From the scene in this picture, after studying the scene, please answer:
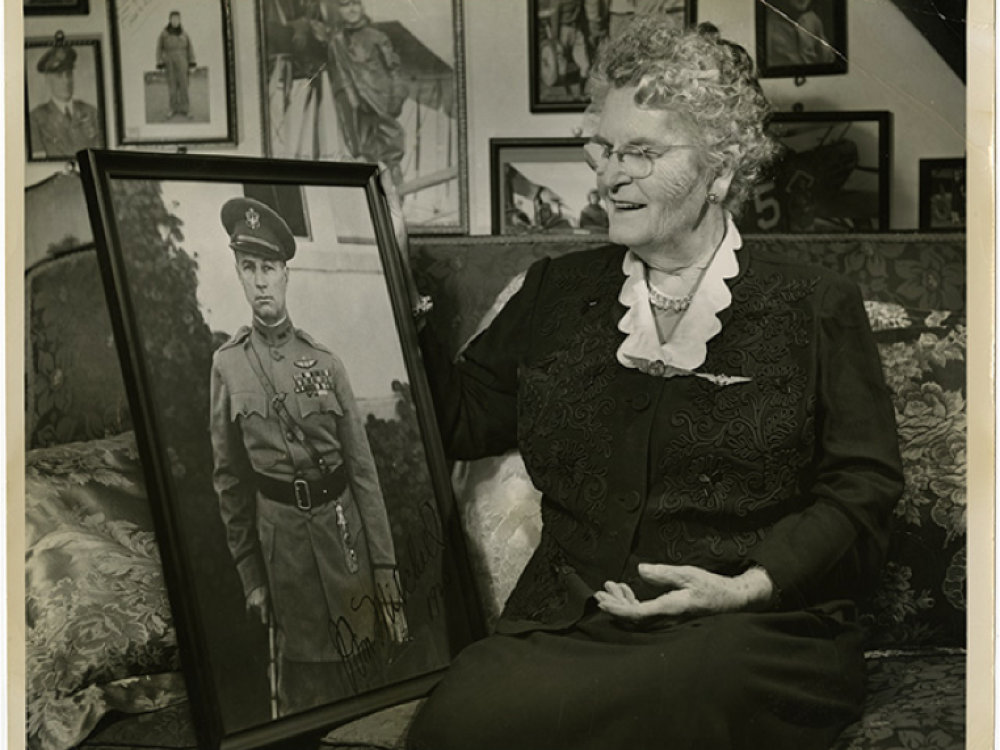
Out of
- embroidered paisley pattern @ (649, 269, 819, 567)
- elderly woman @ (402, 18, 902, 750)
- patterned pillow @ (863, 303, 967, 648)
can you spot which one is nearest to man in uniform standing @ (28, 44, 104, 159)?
elderly woman @ (402, 18, 902, 750)

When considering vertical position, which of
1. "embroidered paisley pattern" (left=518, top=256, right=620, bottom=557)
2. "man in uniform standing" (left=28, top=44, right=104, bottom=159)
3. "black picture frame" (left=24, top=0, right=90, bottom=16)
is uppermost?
"black picture frame" (left=24, top=0, right=90, bottom=16)

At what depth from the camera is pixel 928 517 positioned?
70.9 inches

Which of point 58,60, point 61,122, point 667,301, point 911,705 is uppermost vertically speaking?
point 58,60

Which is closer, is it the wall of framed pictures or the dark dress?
the dark dress

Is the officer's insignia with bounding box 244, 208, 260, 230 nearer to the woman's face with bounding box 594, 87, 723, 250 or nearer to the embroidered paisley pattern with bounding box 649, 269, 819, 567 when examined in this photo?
the woman's face with bounding box 594, 87, 723, 250

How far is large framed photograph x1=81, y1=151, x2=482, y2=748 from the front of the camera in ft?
5.72

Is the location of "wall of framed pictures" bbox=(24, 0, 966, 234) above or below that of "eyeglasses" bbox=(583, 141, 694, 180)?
above

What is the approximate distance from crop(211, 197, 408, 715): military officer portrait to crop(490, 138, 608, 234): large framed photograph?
37 centimetres

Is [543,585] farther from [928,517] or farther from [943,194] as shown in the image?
[943,194]

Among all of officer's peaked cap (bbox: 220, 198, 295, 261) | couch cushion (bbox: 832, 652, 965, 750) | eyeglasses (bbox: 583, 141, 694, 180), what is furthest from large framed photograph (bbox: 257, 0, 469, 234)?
couch cushion (bbox: 832, 652, 965, 750)

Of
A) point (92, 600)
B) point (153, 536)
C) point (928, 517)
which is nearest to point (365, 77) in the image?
point (153, 536)

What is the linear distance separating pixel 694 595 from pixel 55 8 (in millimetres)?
1400

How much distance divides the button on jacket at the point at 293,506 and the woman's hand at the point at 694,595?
403 millimetres

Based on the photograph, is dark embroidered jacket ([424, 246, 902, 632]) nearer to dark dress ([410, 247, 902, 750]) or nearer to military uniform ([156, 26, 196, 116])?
dark dress ([410, 247, 902, 750])
